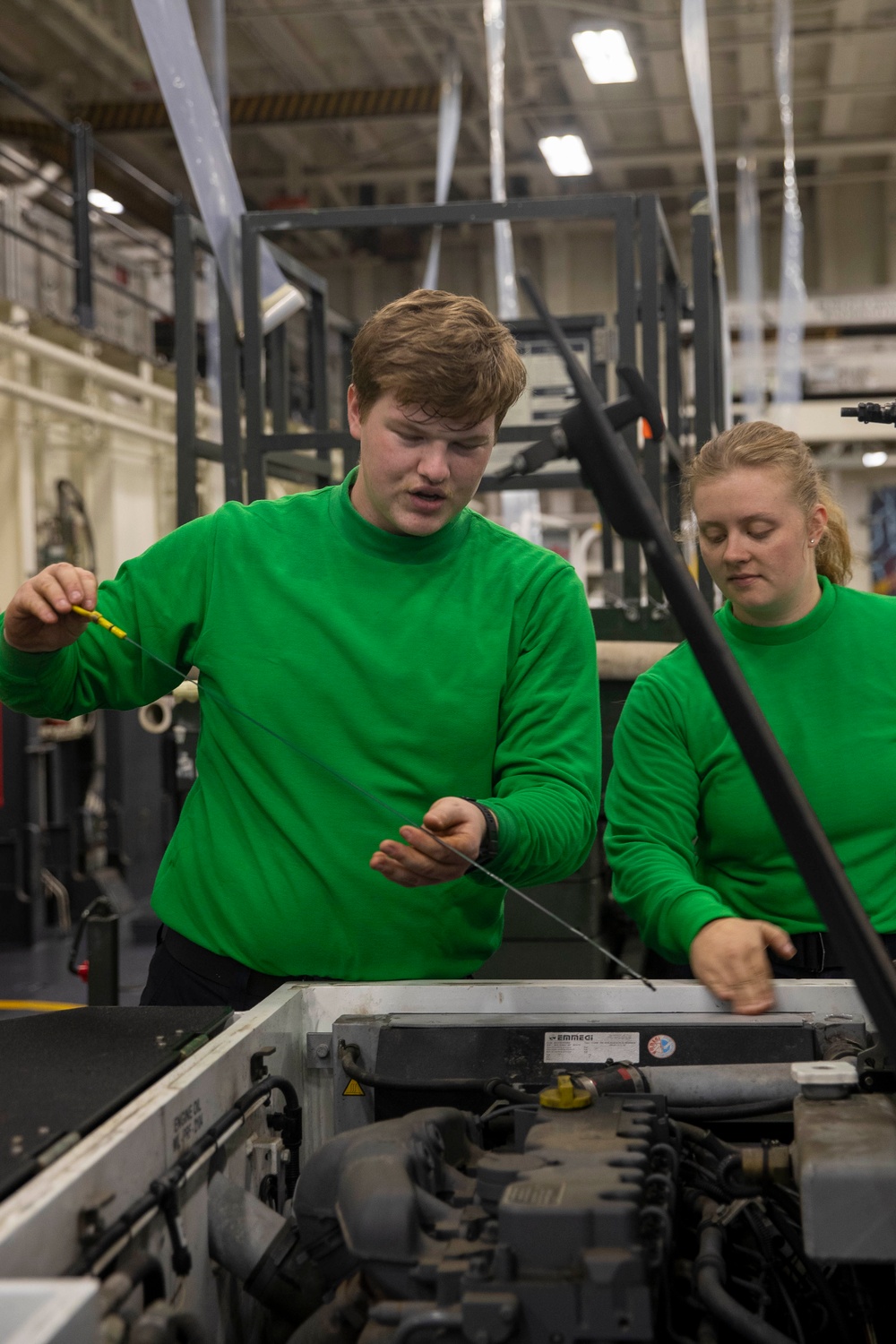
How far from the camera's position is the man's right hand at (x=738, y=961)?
108 centimetres

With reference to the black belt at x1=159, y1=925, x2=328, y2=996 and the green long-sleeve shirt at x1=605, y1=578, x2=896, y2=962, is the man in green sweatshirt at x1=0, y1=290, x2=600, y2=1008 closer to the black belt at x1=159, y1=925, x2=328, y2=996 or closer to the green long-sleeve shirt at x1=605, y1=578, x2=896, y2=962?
the black belt at x1=159, y1=925, x2=328, y2=996

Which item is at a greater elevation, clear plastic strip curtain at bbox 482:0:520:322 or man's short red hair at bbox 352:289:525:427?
clear plastic strip curtain at bbox 482:0:520:322

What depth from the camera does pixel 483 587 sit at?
4.11ft

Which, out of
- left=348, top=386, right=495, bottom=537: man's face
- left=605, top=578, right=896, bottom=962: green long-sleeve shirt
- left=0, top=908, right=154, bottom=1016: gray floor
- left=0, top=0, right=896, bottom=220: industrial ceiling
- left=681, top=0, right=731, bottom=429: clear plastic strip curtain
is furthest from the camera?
left=0, top=0, right=896, bottom=220: industrial ceiling

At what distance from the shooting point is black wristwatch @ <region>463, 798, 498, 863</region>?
41.7 inches

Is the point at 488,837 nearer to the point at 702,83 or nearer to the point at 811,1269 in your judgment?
the point at 811,1269

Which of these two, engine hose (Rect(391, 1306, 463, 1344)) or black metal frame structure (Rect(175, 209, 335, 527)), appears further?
black metal frame structure (Rect(175, 209, 335, 527))

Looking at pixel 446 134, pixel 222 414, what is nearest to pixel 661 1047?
pixel 222 414

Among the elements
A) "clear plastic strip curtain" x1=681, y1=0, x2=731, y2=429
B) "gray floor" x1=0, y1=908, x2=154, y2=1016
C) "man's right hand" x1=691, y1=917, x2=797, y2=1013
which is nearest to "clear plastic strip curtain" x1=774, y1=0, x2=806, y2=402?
"clear plastic strip curtain" x1=681, y1=0, x2=731, y2=429

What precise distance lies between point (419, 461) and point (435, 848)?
0.36 meters

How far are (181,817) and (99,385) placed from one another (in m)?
6.27

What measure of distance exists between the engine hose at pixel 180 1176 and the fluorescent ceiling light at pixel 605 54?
246 inches

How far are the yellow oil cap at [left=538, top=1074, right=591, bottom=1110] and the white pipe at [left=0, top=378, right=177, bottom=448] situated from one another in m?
5.31

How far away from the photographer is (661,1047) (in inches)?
40.5
